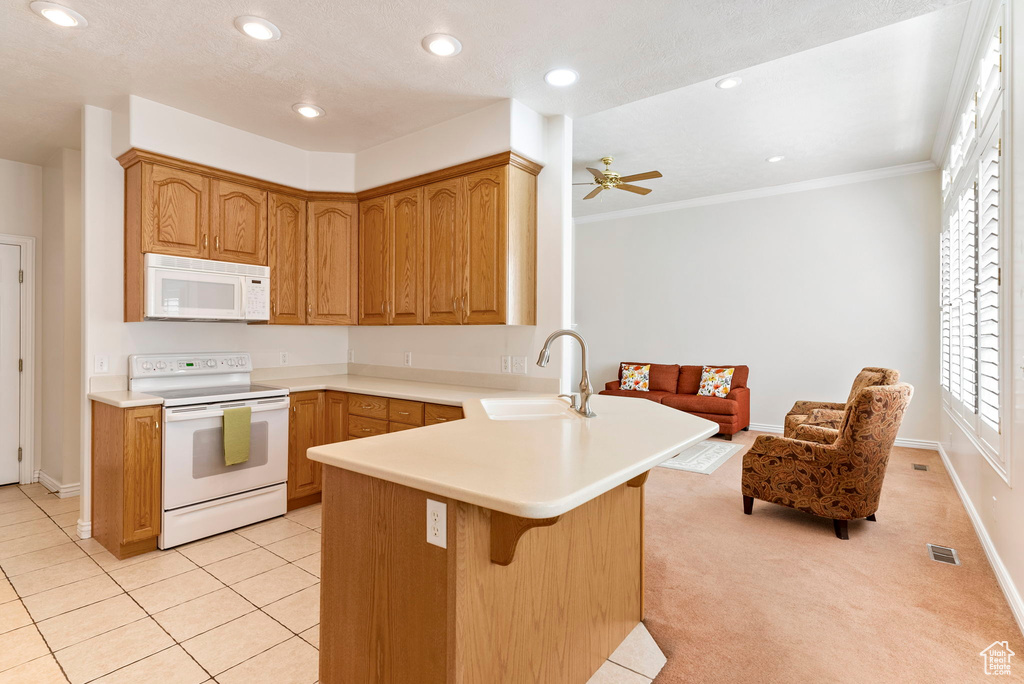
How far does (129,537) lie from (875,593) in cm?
385

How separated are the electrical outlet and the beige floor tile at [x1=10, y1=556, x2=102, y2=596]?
97.6 inches

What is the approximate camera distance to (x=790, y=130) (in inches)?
170

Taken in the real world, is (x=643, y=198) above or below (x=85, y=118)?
above

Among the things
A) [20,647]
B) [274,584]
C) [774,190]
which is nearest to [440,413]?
[274,584]

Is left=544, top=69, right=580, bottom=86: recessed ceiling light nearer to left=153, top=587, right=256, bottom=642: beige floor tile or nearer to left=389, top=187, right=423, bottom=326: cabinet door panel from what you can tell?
left=389, top=187, right=423, bottom=326: cabinet door panel

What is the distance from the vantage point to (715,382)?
6.14m

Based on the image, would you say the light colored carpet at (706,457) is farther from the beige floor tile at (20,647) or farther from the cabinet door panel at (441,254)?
the beige floor tile at (20,647)

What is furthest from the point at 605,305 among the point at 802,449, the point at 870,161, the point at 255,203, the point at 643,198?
the point at 255,203

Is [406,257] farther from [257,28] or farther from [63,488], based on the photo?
[63,488]

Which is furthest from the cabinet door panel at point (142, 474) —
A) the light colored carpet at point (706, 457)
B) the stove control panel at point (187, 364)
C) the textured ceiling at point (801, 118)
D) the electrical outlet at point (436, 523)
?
the light colored carpet at point (706, 457)

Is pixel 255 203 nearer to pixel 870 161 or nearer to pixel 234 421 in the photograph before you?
pixel 234 421

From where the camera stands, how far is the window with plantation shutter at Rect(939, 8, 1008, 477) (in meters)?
2.62

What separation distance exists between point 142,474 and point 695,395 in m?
5.41

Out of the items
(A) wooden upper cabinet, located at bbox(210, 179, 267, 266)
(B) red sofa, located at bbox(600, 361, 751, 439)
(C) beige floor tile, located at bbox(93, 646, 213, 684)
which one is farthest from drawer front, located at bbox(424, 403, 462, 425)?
(B) red sofa, located at bbox(600, 361, 751, 439)
